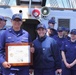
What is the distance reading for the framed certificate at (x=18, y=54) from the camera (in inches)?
213

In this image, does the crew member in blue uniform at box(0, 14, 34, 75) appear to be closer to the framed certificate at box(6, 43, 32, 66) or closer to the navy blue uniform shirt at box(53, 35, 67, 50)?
the framed certificate at box(6, 43, 32, 66)

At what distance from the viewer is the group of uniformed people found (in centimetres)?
539

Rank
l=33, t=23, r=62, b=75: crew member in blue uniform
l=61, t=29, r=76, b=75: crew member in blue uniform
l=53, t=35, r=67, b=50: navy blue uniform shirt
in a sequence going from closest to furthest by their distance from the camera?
l=33, t=23, r=62, b=75: crew member in blue uniform
l=61, t=29, r=76, b=75: crew member in blue uniform
l=53, t=35, r=67, b=50: navy blue uniform shirt

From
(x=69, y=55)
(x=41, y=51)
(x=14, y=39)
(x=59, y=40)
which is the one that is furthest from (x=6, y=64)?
(x=59, y=40)

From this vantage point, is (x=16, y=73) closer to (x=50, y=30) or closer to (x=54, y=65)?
(x=54, y=65)

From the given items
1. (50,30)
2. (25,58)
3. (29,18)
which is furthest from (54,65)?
(29,18)

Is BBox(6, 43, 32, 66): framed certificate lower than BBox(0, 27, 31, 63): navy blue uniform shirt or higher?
lower

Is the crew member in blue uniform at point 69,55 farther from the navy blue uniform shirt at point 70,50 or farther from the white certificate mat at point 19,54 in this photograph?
the white certificate mat at point 19,54

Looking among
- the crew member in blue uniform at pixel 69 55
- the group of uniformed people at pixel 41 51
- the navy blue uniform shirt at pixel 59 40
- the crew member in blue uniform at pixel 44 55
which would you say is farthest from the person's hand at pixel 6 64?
the navy blue uniform shirt at pixel 59 40

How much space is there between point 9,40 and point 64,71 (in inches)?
82.9

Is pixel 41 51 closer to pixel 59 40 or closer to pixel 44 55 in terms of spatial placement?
pixel 44 55

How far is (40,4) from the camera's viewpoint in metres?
8.54

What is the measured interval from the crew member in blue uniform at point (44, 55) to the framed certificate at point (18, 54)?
0.39 m

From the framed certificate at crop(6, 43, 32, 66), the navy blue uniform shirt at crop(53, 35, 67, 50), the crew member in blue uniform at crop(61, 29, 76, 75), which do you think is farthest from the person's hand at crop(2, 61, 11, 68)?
the navy blue uniform shirt at crop(53, 35, 67, 50)
